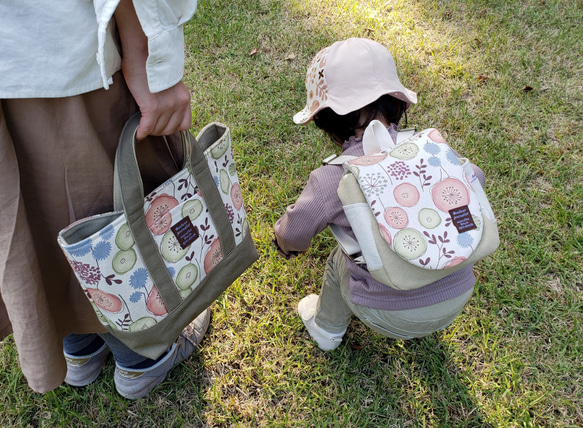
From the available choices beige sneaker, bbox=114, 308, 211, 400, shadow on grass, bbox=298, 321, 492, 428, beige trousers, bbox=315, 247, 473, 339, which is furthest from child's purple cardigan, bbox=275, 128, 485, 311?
beige sneaker, bbox=114, 308, 211, 400

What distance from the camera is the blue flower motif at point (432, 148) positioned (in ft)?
4.31

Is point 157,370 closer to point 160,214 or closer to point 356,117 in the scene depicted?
point 160,214

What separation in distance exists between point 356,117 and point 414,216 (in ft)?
1.46

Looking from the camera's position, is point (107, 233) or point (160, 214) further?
point (160, 214)

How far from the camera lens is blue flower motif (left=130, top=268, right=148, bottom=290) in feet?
3.96

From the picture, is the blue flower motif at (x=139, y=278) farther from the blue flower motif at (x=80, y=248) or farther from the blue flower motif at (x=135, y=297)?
the blue flower motif at (x=80, y=248)

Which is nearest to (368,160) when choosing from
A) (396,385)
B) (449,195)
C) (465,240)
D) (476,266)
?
(449,195)

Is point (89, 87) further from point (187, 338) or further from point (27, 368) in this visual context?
point (187, 338)

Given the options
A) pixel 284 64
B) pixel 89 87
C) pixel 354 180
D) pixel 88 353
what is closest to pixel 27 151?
pixel 89 87

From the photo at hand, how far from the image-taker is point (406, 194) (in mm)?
1271

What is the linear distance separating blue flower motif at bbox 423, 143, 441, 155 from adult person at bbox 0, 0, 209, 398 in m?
0.68

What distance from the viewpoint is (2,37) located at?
0.86 m

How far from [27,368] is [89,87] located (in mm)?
818

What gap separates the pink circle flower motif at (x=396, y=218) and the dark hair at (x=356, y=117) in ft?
1.35
